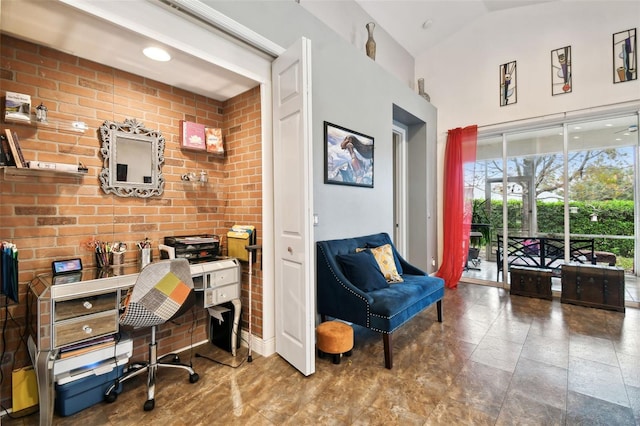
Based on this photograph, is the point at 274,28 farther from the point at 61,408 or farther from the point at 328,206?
the point at 61,408

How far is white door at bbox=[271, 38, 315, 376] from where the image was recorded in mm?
2170

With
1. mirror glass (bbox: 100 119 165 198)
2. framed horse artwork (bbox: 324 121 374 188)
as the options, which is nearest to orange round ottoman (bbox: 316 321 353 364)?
framed horse artwork (bbox: 324 121 374 188)

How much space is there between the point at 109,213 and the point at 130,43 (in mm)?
1208

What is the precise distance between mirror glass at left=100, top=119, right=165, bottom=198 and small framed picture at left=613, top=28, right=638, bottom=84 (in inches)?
210

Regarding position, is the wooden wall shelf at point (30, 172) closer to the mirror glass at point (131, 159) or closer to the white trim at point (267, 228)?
the mirror glass at point (131, 159)

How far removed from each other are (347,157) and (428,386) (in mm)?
2105

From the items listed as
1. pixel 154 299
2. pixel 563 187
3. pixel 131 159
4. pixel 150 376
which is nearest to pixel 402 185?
pixel 563 187

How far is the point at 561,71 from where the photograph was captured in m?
4.08

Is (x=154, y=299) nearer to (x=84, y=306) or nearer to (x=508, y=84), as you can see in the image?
(x=84, y=306)

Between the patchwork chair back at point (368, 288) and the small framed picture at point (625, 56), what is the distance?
352cm

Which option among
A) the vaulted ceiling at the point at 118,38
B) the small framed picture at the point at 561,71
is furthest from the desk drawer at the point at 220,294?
the small framed picture at the point at 561,71

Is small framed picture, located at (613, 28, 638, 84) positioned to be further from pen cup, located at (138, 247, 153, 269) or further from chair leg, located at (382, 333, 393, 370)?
pen cup, located at (138, 247, 153, 269)

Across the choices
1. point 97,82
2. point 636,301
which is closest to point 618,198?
point 636,301

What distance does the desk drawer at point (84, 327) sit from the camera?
65.0 inches
